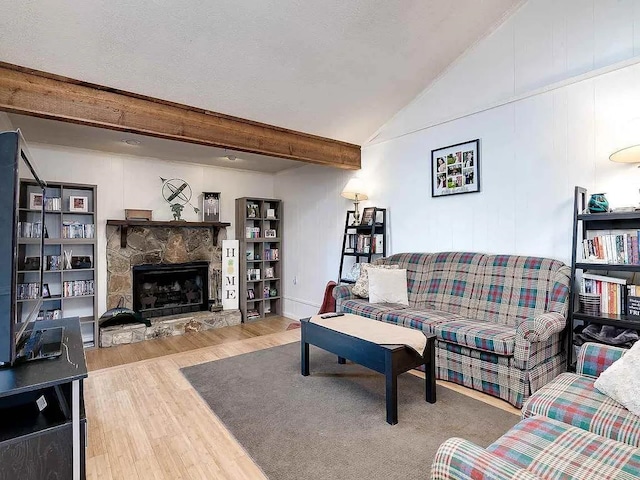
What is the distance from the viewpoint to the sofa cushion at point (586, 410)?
55.1 inches

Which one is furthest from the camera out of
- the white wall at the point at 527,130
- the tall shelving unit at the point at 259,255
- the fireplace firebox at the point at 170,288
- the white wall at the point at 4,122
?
the tall shelving unit at the point at 259,255

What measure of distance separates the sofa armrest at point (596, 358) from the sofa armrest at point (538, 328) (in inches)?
16.1

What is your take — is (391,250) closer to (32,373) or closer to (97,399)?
(97,399)

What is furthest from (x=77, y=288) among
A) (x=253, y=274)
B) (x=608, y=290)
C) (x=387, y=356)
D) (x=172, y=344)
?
(x=608, y=290)

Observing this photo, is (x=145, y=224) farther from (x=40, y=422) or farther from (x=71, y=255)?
(x=40, y=422)

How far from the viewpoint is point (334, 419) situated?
7.52 ft

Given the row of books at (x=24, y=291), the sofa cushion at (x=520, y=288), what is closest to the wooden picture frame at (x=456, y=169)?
the sofa cushion at (x=520, y=288)

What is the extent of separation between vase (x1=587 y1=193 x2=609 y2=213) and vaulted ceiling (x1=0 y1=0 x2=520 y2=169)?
1.85 m

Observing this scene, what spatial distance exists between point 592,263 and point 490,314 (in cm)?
86

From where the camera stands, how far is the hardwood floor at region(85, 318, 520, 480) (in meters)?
1.83

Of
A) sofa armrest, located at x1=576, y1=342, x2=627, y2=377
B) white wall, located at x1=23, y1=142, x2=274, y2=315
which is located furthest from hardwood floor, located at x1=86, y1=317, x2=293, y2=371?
sofa armrest, located at x1=576, y1=342, x2=627, y2=377

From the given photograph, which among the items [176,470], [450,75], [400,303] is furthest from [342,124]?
[176,470]

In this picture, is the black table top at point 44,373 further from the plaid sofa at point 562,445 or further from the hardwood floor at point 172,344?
the hardwood floor at point 172,344

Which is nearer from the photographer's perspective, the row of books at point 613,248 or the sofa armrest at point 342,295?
the row of books at point 613,248
